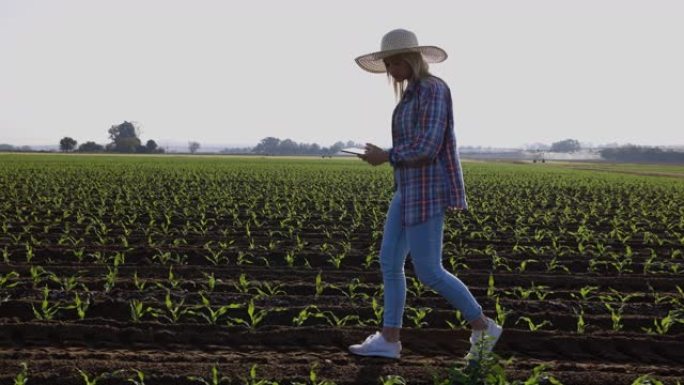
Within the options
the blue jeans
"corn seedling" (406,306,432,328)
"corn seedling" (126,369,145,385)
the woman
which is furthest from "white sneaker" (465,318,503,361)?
"corn seedling" (126,369,145,385)

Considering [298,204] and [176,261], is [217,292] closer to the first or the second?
[176,261]

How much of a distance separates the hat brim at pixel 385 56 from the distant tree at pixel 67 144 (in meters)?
114

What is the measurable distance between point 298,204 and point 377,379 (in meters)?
10.8

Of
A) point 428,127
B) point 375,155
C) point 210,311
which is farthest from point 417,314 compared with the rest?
point 428,127

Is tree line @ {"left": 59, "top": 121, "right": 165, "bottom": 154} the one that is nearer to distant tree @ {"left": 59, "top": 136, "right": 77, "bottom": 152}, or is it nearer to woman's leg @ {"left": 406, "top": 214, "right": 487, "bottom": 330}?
distant tree @ {"left": 59, "top": 136, "right": 77, "bottom": 152}

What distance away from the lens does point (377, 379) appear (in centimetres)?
383

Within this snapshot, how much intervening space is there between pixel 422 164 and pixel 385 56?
679 millimetres

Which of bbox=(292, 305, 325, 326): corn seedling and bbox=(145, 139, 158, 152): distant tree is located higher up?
bbox=(145, 139, 158, 152): distant tree

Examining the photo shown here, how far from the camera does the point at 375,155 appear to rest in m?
3.74

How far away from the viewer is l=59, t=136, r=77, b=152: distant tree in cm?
10769

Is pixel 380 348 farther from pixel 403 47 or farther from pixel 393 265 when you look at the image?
pixel 403 47

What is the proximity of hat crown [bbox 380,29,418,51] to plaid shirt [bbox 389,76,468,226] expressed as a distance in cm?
24

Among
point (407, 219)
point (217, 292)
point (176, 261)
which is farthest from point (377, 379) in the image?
point (176, 261)

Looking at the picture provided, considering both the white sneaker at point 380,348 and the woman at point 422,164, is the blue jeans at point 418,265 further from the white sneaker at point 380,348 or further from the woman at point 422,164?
the white sneaker at point 380,348
